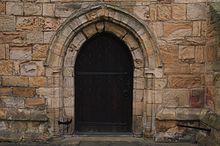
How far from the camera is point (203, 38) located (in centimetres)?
617

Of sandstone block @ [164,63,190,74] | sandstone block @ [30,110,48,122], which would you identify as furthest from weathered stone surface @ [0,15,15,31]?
sandstone block @ [164,63,190,74]

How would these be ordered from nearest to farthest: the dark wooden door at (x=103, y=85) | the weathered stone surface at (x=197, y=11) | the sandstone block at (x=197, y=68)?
the weathered stone surface at (x=197, y=11) → the sandstone block at (x=197, y=68) → the dark wooden door at (x=103, y=85)

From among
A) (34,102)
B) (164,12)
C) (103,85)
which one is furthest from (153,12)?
(34,102)

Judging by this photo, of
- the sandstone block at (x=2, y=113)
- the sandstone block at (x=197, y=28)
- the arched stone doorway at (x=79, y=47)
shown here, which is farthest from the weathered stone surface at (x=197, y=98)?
the sandstone block at (x=2, y=113)

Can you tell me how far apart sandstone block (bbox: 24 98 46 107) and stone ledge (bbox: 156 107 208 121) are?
7.63 feet

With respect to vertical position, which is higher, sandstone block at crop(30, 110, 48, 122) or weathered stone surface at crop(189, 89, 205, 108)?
weathered stone surface at crop(189, 89, 205, 108)

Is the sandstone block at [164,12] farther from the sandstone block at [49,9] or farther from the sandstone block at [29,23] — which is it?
the sandstone block at [29,23]

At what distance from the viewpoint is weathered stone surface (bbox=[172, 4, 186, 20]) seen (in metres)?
6.12

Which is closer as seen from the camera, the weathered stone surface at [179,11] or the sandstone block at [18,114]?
the weathered stone surface at [179,11]

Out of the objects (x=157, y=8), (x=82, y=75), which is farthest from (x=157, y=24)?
(x=82, y=75)

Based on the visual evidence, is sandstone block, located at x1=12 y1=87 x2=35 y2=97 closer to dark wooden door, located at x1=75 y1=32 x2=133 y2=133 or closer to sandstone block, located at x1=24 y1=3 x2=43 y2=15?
dark wooden door, located at x1=75 y1=32 x2=133 y2=133

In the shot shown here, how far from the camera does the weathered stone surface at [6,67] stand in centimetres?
632

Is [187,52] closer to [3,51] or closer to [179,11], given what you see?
[179,11]

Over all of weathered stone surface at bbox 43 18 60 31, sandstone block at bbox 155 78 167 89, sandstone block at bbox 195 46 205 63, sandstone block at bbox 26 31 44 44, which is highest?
weathered stone surface at bbox 43 18 60 31
